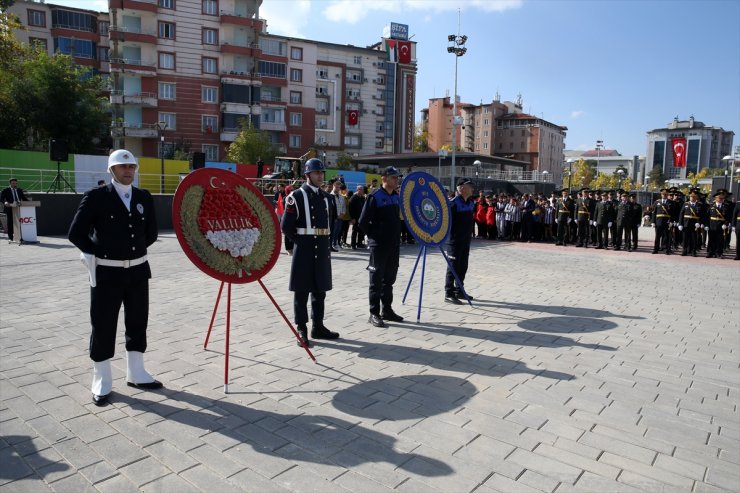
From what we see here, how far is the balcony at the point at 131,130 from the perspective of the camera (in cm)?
4748

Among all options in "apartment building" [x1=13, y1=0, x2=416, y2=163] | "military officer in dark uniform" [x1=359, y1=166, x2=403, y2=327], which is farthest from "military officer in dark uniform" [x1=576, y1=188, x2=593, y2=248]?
"apartment building" [x1=13, y1=0, x2=416, y2=163]

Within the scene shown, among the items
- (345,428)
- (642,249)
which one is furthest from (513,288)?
(642,249)

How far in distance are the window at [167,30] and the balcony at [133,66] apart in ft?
9.88

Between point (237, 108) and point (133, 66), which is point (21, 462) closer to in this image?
point (133, 66)

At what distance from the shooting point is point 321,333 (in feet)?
20.6

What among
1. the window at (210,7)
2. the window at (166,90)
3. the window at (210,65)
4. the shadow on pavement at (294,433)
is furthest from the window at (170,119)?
the shadow on pavement at (294,433)

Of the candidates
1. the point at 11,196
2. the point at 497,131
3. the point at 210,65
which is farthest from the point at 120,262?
the point at 497,131

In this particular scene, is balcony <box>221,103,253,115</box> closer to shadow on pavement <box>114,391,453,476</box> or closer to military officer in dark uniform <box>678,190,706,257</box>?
military officer in dark uniform <box>678,190,706,257</box>

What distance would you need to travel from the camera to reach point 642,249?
18719 mm

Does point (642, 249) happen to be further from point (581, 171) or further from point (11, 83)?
point (581, 171)

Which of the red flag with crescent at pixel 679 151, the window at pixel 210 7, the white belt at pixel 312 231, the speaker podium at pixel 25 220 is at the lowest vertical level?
the speaker podium at pixel 25 220

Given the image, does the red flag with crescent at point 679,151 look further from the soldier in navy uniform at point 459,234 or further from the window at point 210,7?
the window at point 210,7

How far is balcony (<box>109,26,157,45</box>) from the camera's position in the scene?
152ft

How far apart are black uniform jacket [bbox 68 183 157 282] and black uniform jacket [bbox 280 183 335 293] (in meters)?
1.73
